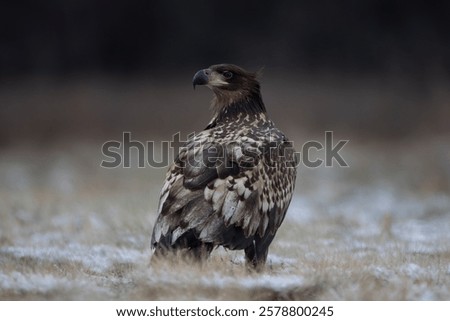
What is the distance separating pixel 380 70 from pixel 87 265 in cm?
1385

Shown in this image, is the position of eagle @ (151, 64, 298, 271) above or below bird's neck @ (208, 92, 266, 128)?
below

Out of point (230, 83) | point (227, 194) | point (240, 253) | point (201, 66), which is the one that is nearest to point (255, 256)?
point (227, 194)

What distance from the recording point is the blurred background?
66.2 ft

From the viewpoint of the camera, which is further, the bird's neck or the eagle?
the bird's neck

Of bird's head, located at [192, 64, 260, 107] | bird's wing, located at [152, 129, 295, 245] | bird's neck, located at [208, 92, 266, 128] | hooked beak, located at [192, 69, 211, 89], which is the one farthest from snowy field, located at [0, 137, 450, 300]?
hooked beak, located at [192, 69, 211, 89]

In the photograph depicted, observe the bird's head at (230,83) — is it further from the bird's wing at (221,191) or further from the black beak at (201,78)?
the bird's wing at (221,191)

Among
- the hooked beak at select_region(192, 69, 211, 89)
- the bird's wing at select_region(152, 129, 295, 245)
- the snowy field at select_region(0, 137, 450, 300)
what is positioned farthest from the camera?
the hooked beak at select_region(192, 69, 211, 89)

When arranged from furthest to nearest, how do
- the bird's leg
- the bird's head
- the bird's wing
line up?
the bird's head < the bird's leg < the bird's wing

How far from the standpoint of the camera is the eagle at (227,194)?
738 centimetres

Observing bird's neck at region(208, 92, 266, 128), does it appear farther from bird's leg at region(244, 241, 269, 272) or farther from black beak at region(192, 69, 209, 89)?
bird's leg at region(244, 241, 269, 272)

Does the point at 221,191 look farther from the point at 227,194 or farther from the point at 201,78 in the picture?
the point at 201,78

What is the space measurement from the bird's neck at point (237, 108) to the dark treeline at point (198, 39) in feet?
39.3

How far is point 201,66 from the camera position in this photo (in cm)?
2106

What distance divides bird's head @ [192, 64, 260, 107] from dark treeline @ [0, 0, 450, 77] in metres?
12.0
